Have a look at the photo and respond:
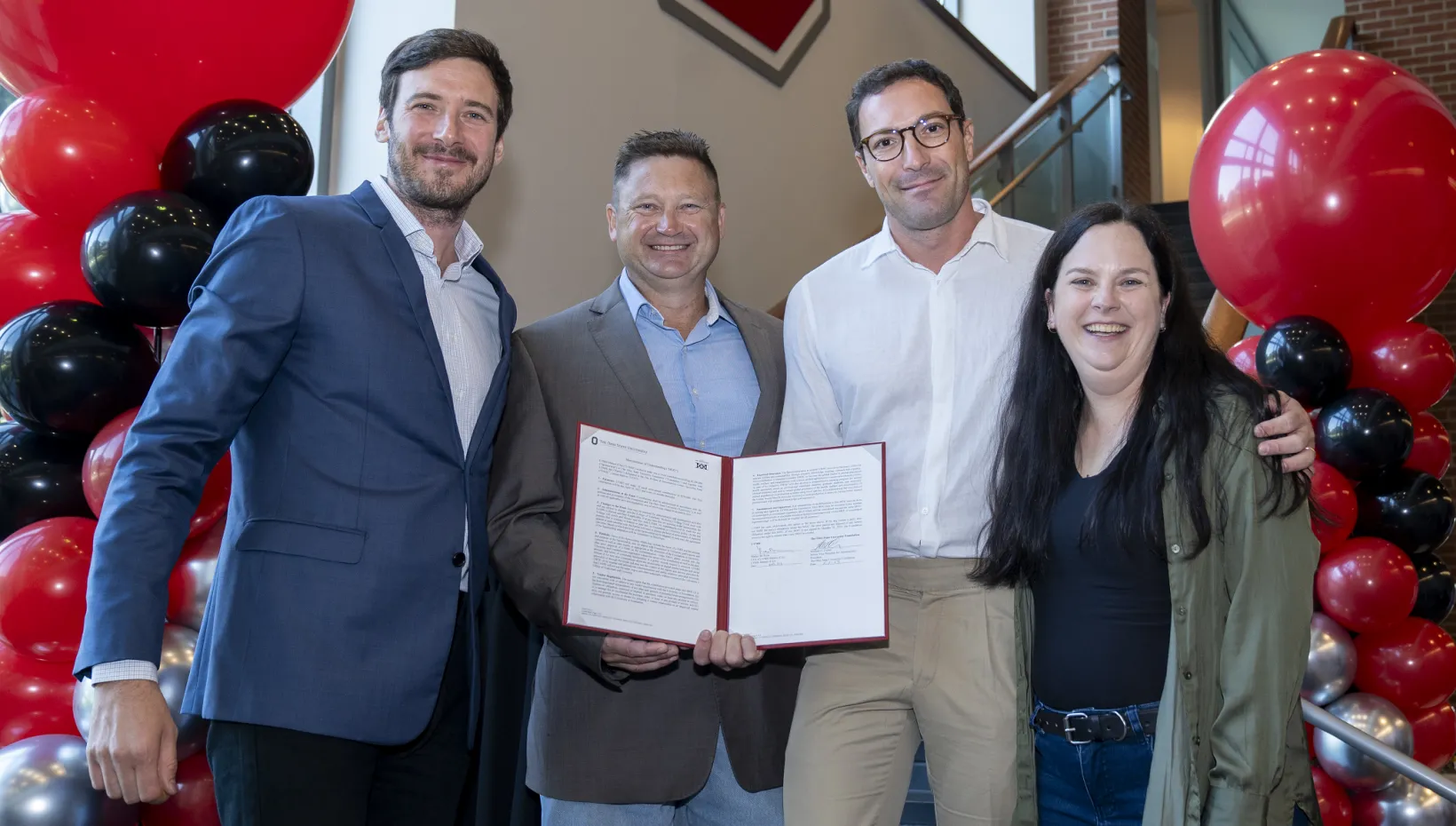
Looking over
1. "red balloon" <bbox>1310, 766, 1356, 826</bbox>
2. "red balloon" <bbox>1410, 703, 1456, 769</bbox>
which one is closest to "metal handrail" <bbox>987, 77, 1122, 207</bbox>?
"red balloon" <bbox>1410, 703, 1456, 769</bbox>

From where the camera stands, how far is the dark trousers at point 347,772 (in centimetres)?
178

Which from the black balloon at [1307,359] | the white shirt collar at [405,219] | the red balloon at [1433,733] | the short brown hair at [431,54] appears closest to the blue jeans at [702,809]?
the white shirt collar at [405,219]

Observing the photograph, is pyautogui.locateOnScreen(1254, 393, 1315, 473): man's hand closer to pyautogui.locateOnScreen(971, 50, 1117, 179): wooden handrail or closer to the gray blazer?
the gray blazer

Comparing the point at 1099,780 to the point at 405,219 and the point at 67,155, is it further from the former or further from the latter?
the point at 67,155

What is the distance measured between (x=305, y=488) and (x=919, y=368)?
1178mm

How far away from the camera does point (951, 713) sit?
2.12m

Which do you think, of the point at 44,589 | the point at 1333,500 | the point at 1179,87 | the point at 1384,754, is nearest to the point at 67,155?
the point at 44,589

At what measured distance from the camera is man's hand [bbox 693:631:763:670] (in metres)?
2.12

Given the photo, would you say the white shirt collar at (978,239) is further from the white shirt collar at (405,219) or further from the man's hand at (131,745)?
the man's hand at (131,745)

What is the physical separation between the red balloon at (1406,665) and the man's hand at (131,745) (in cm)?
355

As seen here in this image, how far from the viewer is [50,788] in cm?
204

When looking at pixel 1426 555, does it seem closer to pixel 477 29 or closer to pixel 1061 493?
pixel 1061 493

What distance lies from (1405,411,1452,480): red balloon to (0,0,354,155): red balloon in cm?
362

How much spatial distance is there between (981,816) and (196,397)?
1.49 m
